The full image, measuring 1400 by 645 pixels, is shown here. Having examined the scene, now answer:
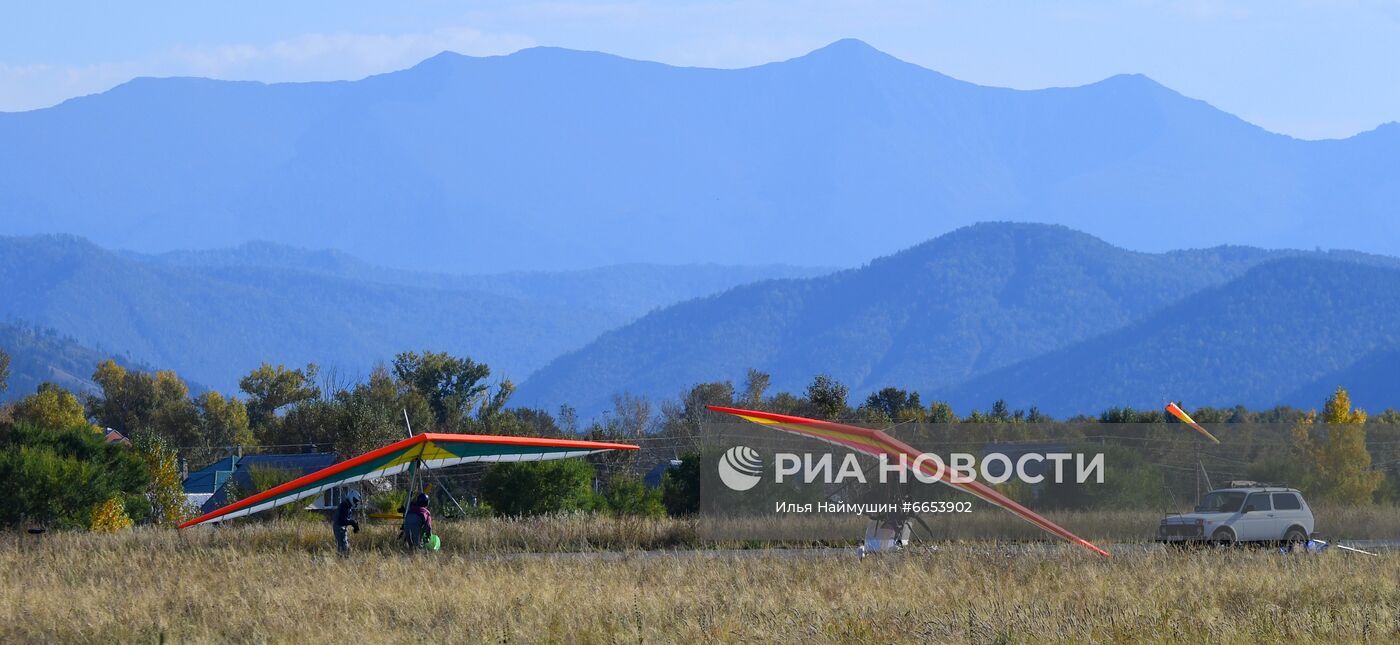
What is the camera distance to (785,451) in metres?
34.2

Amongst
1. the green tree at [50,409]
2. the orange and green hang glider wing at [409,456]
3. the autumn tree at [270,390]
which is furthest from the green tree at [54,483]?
the autumn tree at [270,390]

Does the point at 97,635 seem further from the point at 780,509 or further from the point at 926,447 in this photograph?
the point at 926,447

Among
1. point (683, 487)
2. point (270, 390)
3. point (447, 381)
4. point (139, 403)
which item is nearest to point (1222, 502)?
point (683, 487)

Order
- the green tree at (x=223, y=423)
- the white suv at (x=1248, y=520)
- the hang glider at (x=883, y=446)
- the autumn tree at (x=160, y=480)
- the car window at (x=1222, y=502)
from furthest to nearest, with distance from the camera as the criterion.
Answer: the green tree at (x=223, y=423)
the autumn tree at (x=160, y=480)
the car window at (x=1222, y=502)
the white suv at (x=1248, y=520)
the hang glider at (x=883, y=446)

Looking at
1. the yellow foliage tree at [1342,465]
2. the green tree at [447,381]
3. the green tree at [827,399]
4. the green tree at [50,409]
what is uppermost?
the green tree at [447,381]

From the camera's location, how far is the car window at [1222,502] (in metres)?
31.6

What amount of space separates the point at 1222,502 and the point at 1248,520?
2.29 ft

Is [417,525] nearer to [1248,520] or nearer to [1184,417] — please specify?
[1184,417]

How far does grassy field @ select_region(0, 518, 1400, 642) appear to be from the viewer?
17.7m

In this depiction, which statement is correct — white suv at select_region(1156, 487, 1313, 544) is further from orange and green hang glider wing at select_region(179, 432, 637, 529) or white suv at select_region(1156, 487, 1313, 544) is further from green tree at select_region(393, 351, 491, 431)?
green tree at select_region(393, 351, 491, 431)

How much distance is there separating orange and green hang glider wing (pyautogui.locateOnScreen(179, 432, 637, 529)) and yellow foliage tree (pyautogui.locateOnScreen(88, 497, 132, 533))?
374 inches

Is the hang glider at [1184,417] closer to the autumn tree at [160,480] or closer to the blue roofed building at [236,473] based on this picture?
the autumn tree at [160,480]

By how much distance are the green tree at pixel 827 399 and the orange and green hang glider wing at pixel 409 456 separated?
74.6 ft

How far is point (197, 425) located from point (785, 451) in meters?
96.1
